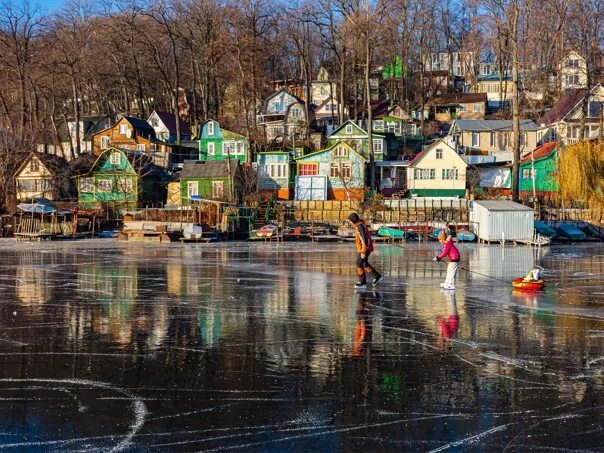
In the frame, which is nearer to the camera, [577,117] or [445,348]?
[445,348]

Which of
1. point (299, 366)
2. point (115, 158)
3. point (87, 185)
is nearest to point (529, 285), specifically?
point (299, 366)

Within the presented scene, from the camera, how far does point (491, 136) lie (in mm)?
77125

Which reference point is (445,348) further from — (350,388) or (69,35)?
(69,35)

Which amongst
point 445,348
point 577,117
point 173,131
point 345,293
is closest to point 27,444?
point 445,348

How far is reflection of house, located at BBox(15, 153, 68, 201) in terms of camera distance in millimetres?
62750

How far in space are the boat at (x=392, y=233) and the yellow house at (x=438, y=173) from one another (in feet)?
53.5

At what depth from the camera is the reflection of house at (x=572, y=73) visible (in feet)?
265

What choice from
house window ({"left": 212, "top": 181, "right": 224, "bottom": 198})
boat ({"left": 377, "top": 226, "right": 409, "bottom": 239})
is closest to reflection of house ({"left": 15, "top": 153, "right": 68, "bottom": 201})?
house window ({"left": 212, "top": 181, "right": 224, "bottom": 198})

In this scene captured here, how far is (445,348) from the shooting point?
11664 millimetres

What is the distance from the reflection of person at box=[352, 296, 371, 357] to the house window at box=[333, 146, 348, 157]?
46726 millimetres

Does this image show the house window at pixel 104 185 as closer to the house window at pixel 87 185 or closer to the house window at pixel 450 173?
the house window at pixel 87 185

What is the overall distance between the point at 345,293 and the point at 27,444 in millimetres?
11716

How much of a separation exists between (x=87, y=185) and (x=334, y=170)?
762 inches

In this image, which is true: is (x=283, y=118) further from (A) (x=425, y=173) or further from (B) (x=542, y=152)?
(B) (x=542, y=152)
